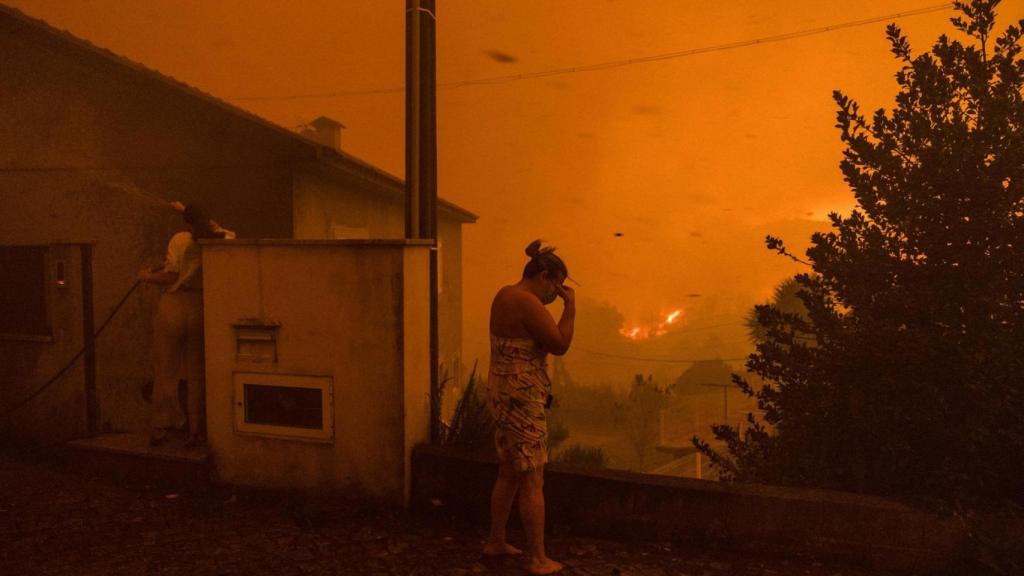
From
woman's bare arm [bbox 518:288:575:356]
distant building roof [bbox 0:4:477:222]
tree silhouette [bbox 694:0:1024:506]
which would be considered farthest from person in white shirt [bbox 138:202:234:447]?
tree silhouette [bbox 694:0:1024:506]

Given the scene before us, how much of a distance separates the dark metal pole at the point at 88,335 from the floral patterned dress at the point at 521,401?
515 centimetres

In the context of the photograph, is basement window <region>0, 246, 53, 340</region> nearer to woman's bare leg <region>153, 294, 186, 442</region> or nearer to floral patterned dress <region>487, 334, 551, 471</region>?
woman's bare leg <region>153, 294, 186, 442</region>

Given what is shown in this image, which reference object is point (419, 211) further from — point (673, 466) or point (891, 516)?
point (673, 466)

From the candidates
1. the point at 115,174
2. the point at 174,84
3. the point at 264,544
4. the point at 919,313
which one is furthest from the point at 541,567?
the point at 174,84

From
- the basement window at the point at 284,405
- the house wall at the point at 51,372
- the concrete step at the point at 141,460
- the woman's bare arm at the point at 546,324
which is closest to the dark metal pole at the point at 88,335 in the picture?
the house wall at the point at 51,372

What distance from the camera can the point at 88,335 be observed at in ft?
23.1

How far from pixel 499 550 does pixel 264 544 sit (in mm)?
1584

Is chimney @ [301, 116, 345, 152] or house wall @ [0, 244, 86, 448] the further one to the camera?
chimney @ [301, 116, 345, 152]

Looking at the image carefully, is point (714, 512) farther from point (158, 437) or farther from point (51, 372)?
point (51, 372)

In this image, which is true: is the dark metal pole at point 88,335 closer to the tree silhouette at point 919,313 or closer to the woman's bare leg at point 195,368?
the woman's bare leg at point 195,368

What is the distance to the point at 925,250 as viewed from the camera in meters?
5.20

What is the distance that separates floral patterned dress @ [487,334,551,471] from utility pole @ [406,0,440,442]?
2338 millimetres

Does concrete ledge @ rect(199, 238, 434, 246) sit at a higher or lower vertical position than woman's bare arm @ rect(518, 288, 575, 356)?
higher

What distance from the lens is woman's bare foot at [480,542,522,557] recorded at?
13.9 feet
